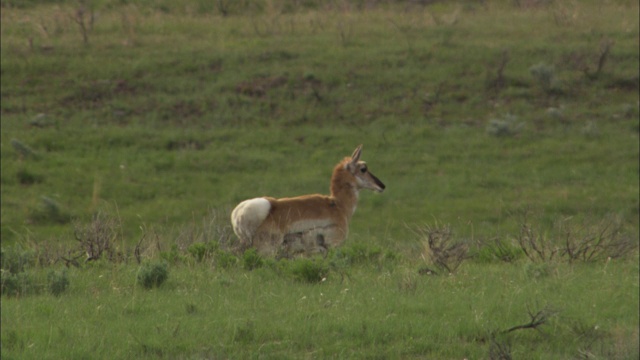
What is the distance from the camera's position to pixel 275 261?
35.3 feet

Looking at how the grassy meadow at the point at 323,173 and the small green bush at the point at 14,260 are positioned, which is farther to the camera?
the small green bush at the point at 14,260

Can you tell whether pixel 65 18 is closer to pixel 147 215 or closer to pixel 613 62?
pixel 147 215

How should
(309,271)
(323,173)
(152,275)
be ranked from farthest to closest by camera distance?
(323,173) → (309,271) → (152,275)

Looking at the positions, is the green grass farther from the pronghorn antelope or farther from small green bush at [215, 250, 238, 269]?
the pronghorn antelope

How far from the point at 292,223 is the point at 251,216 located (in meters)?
0.57

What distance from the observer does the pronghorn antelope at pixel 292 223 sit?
12.1 metres

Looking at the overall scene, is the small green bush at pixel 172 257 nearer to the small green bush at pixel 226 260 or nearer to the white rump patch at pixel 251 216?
the small green bush at pixel 226 260

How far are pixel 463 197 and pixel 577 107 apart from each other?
237 inches

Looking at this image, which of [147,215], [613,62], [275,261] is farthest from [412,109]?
[275,261]

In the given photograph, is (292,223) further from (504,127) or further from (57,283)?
(504,127)

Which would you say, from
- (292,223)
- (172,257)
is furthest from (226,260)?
(292,223)

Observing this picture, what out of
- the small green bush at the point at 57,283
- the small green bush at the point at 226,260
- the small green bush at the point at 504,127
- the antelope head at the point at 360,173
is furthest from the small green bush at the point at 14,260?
the small green bush at the point at 504,127

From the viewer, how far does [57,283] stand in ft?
29.9

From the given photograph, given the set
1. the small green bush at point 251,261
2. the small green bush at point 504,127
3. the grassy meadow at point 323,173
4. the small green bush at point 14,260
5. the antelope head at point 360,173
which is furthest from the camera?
the small green bush at point 504,127
